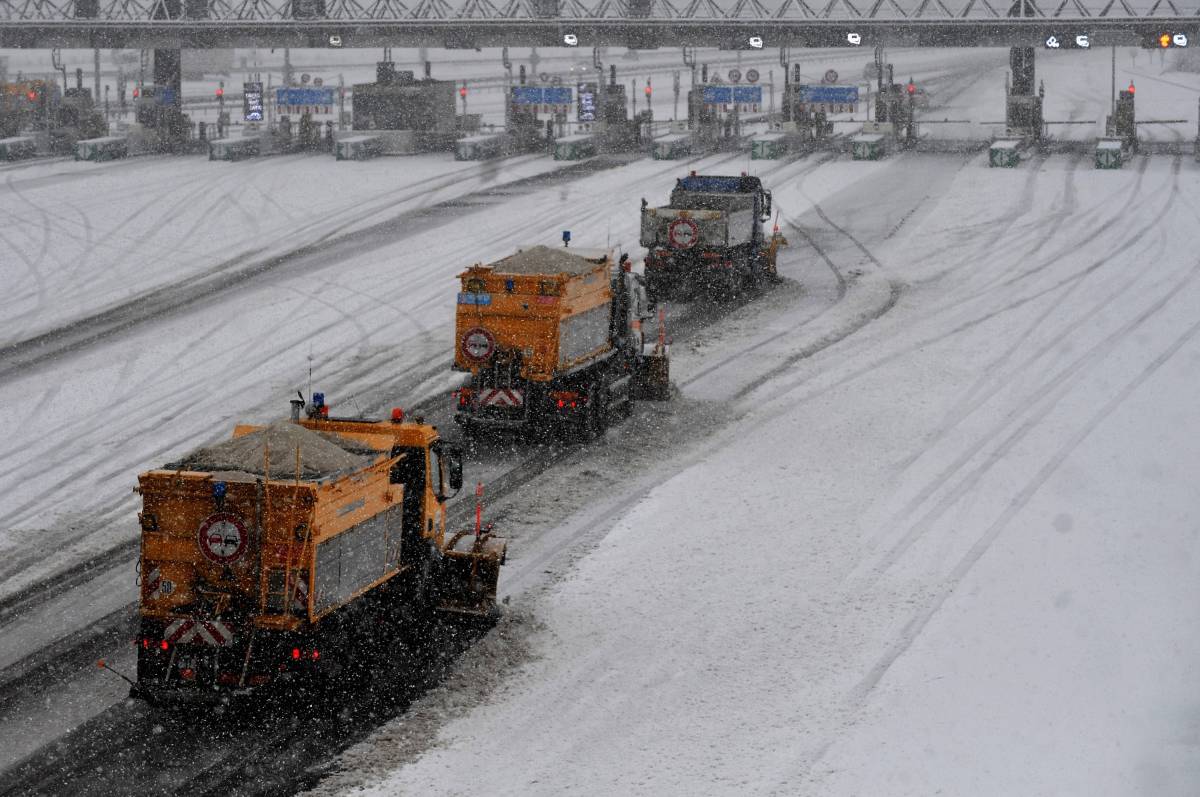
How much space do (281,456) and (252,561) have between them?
3.17 feet

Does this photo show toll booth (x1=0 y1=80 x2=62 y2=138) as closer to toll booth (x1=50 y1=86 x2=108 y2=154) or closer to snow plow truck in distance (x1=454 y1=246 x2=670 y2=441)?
toll booth (x1=50 y1=86 x2=108 y2=154)

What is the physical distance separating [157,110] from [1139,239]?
46773 mm

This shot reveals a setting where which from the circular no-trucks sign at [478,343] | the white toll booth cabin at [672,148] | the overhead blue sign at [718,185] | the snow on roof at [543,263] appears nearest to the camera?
the circular no-trucks sign at [478,343]

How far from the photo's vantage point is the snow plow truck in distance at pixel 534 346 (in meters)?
24.0

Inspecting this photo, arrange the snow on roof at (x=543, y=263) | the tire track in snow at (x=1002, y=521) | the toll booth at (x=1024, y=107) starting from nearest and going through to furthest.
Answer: the tire track in snow at (x=1002, y=521) → the snow on roof at (x=543, y=263) → the toll booth at (x=1024, y=107)

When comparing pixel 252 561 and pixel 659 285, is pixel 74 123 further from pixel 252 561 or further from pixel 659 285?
pixel 252 561

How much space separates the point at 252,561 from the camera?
1362cm

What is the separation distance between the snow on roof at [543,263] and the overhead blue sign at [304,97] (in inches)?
1905

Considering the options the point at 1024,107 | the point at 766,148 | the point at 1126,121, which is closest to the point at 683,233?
the point at 766,148

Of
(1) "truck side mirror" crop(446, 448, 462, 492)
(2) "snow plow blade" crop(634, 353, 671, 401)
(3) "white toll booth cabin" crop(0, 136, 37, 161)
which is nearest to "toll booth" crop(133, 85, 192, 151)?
(3) "white toll booth cabin" crop(0, 136, 37, 161)

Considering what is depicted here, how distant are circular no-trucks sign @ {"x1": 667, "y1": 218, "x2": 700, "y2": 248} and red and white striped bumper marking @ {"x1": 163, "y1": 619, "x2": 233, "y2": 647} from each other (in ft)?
77.5

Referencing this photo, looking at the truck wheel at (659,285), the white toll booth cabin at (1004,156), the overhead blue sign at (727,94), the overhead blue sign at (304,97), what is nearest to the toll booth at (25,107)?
the overhead blue sign at (304,97)

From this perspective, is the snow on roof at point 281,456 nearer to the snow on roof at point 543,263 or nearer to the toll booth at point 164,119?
the snow on roof at point 543,263

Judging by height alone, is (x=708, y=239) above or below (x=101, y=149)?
below
